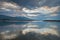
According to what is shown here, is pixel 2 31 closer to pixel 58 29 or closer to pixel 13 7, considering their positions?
pixel 13 7

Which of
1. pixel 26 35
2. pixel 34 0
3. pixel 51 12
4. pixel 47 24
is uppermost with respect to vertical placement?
pixel 34 0

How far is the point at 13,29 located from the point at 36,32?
0.27m

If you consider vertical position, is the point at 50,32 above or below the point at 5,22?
below

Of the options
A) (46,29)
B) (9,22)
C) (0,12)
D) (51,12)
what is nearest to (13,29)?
(9,22)

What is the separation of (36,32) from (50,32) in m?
0.16

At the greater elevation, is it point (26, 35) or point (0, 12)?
point (0, 12)

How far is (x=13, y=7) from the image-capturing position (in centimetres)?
145

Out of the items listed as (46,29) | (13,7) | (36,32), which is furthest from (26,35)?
(13,7)

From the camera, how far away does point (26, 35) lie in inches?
56.3

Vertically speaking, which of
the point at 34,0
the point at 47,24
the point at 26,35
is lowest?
the point at 26,35

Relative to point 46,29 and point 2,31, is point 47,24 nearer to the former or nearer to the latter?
point 46,29

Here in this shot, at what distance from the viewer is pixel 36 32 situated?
1.44m

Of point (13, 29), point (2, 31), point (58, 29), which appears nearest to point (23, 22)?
point (13, 29)

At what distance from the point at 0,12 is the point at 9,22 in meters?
0.16
